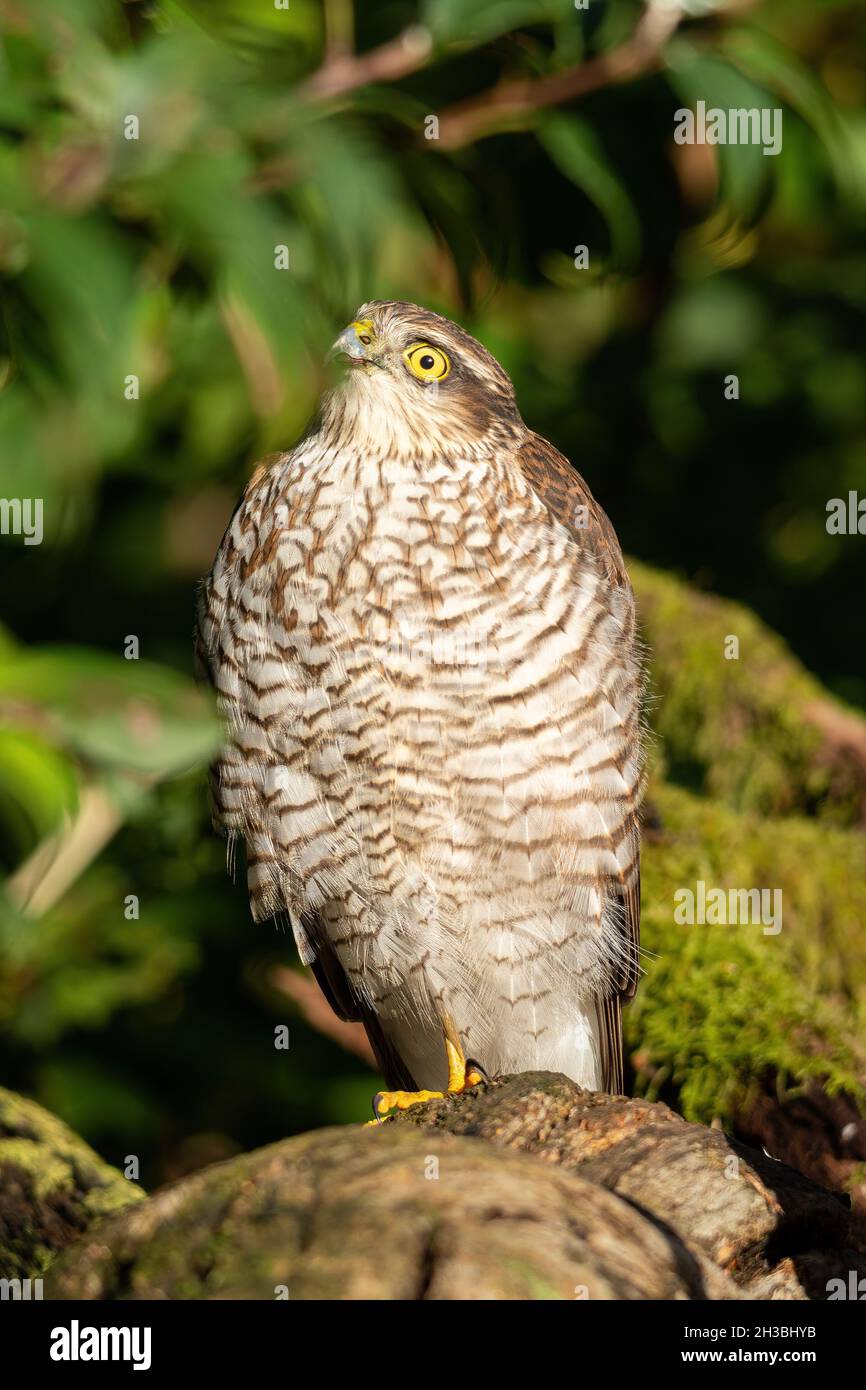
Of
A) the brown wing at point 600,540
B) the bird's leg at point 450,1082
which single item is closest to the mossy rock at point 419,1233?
the bird's leg at point 450,1082

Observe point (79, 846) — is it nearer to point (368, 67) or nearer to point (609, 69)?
point (368, 67)

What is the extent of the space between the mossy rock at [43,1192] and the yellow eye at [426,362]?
2.01 m

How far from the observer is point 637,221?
4625mm

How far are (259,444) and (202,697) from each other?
0.86m

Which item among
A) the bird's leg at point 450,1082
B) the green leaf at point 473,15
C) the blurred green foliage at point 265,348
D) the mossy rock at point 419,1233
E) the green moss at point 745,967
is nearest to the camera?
the mossy rock at point 419,1233

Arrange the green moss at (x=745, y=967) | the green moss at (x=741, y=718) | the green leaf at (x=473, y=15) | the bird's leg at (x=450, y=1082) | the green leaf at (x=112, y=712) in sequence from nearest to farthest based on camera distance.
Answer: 1. the green leaf at (x=112, y=712)
2. the bird's leg at (x=450, y=1082)
3. the green leaf at (x=473, y=15)
4. the green moss at (x=745, y=967)
5. the green moss at (x=741, y=718)

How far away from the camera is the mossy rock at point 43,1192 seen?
3453 millimetres

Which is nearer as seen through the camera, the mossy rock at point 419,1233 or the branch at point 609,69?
the mossy rock at point 419,1233

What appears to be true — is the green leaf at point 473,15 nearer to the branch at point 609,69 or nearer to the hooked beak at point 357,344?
the branch at point 609,69

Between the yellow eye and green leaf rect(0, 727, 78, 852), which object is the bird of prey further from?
green leaf rect(0, 727, 78, 852)

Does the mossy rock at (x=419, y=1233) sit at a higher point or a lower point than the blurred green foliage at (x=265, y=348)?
lower

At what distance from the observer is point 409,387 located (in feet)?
11.3

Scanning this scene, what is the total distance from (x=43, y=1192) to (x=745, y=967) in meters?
2.03
